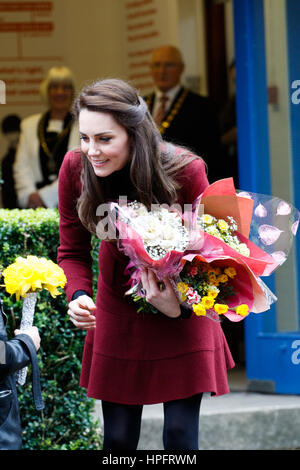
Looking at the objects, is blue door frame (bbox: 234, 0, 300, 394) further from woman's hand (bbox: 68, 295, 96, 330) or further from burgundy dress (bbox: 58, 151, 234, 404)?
woman's hand (bbox: 68, 295, 96, 330)

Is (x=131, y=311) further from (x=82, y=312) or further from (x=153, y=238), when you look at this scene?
(x=153, y=238)

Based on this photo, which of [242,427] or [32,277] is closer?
[32,277]

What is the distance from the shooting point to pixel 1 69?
8508 mm

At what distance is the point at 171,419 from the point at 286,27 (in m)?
3.07

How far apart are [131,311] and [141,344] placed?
0.42 feet

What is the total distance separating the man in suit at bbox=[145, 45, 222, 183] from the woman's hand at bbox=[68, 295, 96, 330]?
3.18 metres

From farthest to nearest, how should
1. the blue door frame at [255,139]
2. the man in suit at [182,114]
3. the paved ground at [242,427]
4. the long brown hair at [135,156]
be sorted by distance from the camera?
1. the man in suit at [182,114]
2. the blue door frame at [255,139]
3. the paved ground at [242,427]
4. the long brown hair at [135,156]

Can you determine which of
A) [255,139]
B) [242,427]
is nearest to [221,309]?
[242,427]

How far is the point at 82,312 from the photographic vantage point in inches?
126

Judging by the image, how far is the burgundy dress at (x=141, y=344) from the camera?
3.28 metres

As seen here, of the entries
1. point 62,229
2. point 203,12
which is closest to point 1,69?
point 203,12

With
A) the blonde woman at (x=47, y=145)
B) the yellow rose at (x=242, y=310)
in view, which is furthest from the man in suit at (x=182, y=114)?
the yellow rose at (x=242, y=310)

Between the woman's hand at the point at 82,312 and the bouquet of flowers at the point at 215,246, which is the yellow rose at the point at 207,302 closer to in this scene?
the bouquet of flowers at the point at 215,246
